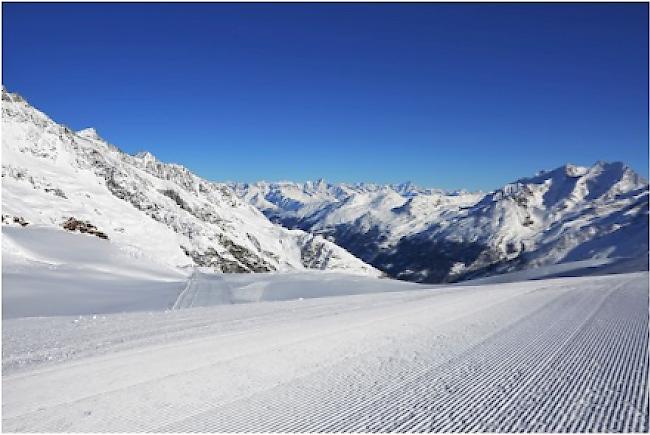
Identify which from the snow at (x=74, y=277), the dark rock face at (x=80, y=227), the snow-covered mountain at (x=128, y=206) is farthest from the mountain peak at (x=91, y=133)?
the snow at (x=74, y=277)

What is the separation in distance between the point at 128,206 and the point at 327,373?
3126 inches

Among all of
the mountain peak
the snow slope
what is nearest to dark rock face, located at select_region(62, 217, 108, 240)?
the snow slope

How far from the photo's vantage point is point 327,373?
8141mm

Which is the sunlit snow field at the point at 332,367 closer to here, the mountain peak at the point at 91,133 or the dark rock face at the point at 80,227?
the dark rock face at the point at 80,227

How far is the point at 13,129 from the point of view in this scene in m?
90.6

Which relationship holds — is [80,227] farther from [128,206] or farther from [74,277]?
[74,277]

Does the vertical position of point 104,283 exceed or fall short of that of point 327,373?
it exceeds it

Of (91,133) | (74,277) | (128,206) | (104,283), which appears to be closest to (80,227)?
(128,206)

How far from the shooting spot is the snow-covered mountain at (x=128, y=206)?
58594 millimetres

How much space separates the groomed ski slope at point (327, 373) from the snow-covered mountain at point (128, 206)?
2066 centimetres

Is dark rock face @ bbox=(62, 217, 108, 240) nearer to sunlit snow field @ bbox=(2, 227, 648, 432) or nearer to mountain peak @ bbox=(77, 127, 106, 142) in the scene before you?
sunlit snow field @ bbox=(2, 227, 648, 432)

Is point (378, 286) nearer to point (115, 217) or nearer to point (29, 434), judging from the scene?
point (29, 434)

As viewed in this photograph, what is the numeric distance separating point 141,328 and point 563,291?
664 inches

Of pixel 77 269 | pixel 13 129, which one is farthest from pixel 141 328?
pixel 13 129
